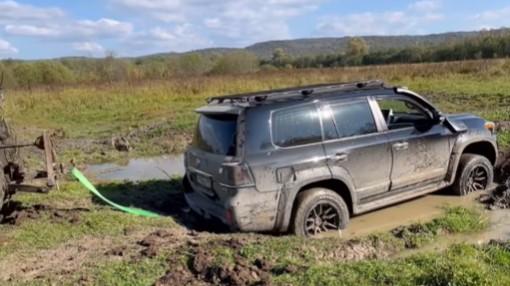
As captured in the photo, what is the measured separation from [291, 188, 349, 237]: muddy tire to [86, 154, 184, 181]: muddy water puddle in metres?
4.29

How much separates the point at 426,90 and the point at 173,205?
58.5ft

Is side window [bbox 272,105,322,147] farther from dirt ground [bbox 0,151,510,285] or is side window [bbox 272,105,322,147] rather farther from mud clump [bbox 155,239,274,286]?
mud clump [bbox 155,239,274,286]

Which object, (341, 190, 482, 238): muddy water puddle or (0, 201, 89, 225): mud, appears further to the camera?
(0, 201, 89, 225): mud

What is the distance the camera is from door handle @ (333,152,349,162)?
21.2 feet

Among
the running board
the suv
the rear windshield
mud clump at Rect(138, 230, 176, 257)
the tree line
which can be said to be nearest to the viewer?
mud clump at Rect(138, 230, 176, 257)

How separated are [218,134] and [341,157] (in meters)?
1.48

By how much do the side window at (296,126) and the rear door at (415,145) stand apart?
41.8 inches

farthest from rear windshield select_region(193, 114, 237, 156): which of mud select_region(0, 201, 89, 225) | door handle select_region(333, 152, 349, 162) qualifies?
mud select_region(0, 201, 89, 225)

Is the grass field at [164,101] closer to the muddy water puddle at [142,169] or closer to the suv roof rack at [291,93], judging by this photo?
the muddy water puddle at [142,169]

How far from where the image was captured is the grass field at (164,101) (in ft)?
48.5

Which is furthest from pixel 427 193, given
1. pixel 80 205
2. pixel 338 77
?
pixel 338 77

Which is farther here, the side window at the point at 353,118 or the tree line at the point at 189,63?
the tree line at the point at 189,63

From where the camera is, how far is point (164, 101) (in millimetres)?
25312

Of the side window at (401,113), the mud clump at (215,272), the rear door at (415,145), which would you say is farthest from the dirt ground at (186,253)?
the side window at (401,113)
